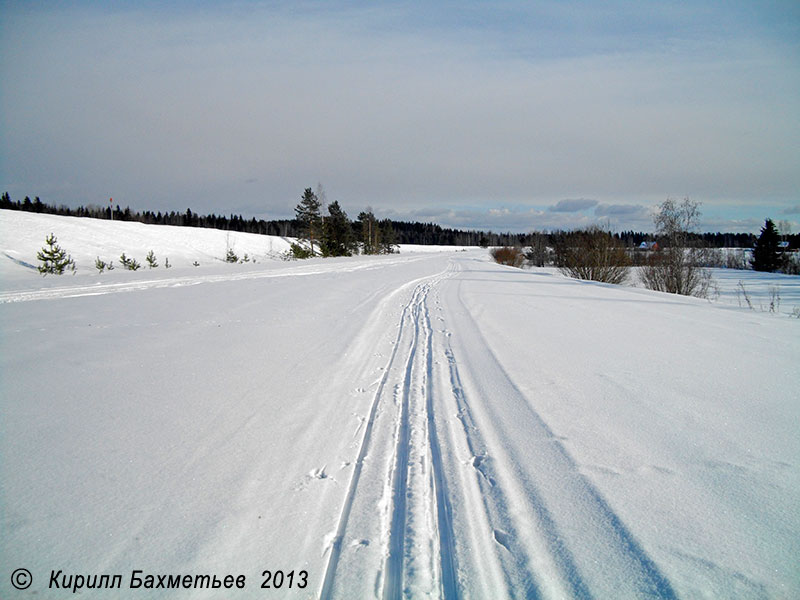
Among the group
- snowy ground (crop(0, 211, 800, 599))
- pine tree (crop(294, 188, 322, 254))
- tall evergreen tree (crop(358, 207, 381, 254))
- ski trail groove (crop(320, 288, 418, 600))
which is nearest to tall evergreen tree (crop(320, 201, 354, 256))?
pine tree (crop(294, 188, 322, 254))

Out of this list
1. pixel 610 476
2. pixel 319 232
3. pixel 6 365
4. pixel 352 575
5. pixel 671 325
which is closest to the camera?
pixel 352 575

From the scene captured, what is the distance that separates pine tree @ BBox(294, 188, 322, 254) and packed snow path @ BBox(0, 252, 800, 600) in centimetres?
3896

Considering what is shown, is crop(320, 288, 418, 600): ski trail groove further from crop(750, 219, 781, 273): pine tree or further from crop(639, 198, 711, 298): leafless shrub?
crop(750, 219, 781, 273): pine tree

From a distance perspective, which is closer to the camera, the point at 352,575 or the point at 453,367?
the point at 352,575

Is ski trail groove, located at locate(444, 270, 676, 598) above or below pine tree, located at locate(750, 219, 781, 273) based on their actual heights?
below

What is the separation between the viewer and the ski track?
6.84 ft

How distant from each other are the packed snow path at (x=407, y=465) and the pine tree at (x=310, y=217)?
3896 centimetres

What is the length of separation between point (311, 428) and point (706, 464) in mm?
3325

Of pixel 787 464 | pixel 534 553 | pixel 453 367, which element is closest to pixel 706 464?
pixel 787 464

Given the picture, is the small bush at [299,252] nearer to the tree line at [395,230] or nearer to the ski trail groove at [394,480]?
the tree line at [395,230]

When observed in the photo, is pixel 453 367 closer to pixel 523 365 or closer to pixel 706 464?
pixel 523 365

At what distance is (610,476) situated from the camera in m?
3.01

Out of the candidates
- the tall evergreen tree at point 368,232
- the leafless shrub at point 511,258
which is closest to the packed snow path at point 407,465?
the leafless shrub at point 511,258

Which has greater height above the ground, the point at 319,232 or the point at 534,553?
the point at 319,232
